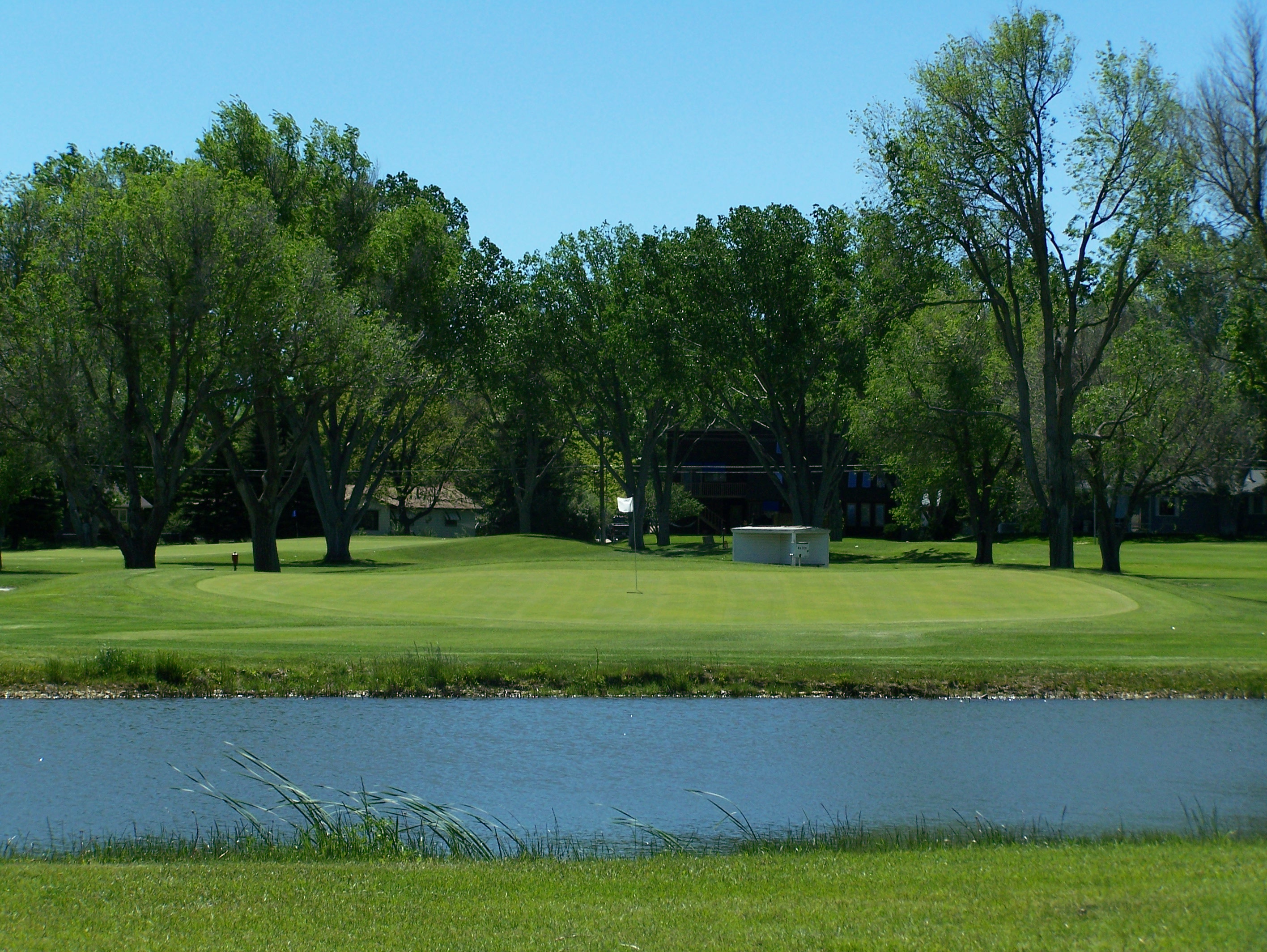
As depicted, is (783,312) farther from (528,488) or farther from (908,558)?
(528,488)

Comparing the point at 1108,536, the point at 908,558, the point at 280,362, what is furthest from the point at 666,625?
the point at 908,558

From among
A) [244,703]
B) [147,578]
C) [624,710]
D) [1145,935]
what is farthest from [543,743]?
[147,578]

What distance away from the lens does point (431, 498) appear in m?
111

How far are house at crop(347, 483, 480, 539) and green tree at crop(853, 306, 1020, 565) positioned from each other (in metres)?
53.9

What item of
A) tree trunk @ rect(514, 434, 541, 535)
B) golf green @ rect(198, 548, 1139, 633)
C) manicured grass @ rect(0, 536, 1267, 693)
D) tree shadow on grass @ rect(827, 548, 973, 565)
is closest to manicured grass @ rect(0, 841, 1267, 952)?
manicured grass @ rect(0, 536, 1267, 693)

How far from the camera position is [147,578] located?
30.8 m

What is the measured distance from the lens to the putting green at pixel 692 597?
25.1 meters

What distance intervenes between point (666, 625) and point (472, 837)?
45.2 ft

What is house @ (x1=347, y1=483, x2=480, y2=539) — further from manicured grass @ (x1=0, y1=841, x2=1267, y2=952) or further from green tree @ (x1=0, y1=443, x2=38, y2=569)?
manicured grass @ (x1=0, y1=841, x2=1267, y2=952)

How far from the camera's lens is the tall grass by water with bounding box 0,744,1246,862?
1001 cm

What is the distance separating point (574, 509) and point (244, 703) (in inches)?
3060

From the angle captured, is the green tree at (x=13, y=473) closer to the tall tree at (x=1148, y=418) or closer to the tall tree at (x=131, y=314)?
the tall tree at (x=131, y=314)

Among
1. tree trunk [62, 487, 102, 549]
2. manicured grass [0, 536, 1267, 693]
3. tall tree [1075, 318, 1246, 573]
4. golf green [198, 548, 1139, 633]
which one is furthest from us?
tree trunk [62, 487, 102, 549]

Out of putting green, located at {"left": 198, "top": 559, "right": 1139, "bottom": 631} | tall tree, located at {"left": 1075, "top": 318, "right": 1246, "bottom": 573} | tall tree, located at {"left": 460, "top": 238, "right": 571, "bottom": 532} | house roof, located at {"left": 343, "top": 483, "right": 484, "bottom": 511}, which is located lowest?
putting green, located at {"left": 198, "top": 559, "right": 1139, "bottom": 631}
